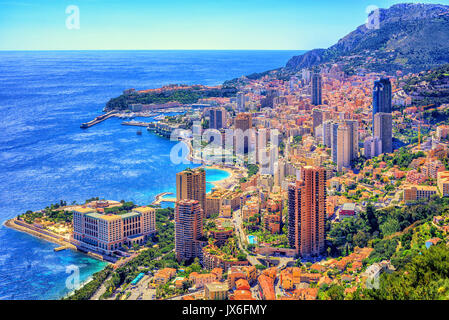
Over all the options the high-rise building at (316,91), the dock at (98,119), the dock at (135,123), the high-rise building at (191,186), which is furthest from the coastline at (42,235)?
the high-rise building at (316,91)

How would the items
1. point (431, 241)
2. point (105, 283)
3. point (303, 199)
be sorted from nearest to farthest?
1. point (431, 241)
2. point (105, 283)
3. point (303, 199)

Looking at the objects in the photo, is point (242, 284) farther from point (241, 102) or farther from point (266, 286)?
point (241, 102)

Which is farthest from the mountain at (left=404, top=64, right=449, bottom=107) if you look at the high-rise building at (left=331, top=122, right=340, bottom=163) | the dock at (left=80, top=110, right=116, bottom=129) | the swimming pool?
the dock at (left=80, top=110, right=116, bottom=129)

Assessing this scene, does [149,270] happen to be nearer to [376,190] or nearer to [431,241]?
[431,241]

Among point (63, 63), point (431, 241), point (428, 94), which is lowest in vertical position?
point (431, 241)

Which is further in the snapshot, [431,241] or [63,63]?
[63,63]

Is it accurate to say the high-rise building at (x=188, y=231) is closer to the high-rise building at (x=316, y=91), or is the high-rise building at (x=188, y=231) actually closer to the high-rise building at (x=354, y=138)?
the high-rise building at (x=354, y=138)
